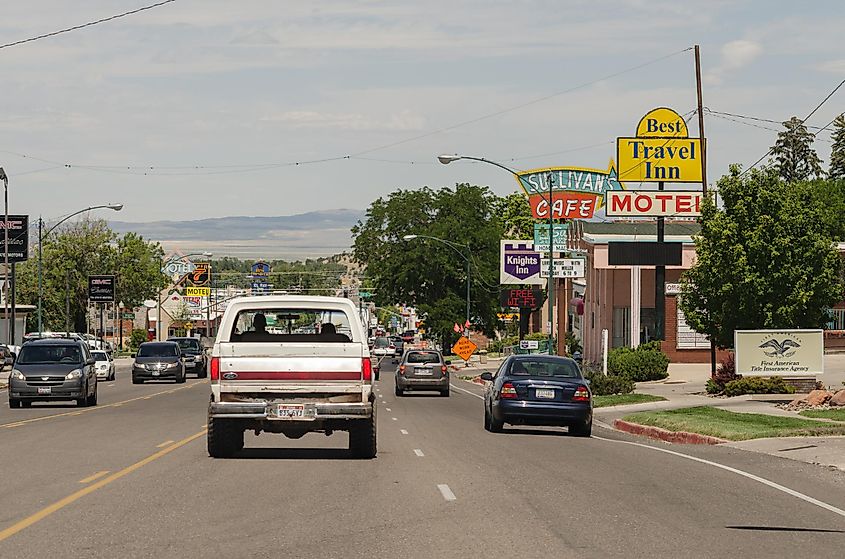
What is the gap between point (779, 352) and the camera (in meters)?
37.8

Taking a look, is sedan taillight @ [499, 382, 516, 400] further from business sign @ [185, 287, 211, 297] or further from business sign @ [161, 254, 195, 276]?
business sign @ [185, 287, 211, 297]

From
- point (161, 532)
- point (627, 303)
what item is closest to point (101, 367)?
point (627, 303)

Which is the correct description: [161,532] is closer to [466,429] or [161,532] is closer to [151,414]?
[466,429]

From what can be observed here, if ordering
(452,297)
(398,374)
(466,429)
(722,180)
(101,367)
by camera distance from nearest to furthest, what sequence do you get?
1. (466,429)
2. (722,180)
3. (398,374)
4. (101,367)
5. (452,297)

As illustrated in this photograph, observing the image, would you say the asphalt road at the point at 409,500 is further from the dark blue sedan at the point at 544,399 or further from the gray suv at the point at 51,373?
the gray suv at the point at 51,373

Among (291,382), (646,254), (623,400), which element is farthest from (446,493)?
(646,254)

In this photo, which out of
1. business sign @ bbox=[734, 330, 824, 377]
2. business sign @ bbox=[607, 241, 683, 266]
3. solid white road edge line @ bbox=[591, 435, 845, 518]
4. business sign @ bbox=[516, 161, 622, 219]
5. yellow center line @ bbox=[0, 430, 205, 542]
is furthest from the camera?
business sign @ bbox=[516, 161, 622, 219]

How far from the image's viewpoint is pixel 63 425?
27.7 m

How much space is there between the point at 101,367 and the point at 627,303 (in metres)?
26.0

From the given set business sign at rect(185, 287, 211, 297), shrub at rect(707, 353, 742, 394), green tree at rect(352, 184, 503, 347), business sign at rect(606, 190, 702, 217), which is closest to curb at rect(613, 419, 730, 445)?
shrub at rect(707, 353, 742, 394)

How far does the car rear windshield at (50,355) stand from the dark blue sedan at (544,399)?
46.3 ft

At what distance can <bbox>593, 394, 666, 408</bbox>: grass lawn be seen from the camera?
130ft

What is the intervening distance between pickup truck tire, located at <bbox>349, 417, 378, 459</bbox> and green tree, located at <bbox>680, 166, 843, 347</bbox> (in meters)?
23.3

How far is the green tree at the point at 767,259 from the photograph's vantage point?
132 ft
